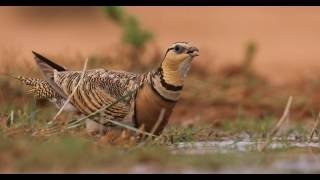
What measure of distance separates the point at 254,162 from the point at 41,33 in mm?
12268

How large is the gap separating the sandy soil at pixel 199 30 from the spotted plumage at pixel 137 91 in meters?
6.59

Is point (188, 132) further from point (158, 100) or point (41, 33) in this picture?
point (41, 33)

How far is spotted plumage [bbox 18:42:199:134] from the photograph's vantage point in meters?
6.64

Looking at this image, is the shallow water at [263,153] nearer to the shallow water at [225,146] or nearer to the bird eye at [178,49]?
the shallow water at [225,146]

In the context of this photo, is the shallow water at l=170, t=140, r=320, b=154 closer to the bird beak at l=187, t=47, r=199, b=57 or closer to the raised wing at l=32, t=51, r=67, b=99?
the bird beak at l=187, t=47, r=199, b=57

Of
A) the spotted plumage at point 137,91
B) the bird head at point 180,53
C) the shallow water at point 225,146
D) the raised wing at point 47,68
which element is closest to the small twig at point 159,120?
the spotted plumage at point 137,91

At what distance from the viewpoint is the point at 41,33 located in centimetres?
1728

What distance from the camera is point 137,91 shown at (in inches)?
266

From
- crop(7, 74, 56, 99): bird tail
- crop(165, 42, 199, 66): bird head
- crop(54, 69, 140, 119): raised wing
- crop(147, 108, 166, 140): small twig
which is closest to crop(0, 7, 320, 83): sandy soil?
crop(7, 74, 56, 99): bird tail

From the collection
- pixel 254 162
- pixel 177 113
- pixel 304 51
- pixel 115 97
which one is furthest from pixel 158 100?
pixel 304 51

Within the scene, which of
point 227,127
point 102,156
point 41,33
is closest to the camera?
point 102,156

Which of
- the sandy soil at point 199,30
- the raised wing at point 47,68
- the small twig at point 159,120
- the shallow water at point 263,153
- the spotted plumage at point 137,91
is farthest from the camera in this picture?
the sandy soil at point 199,30

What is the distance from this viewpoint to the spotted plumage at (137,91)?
6.64 m
